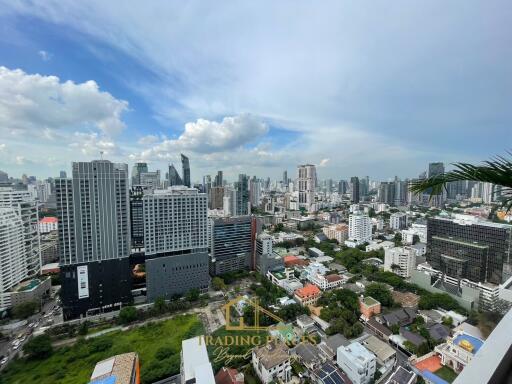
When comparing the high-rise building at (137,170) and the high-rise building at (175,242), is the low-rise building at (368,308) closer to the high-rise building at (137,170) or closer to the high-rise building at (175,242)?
the high-rise building at (175,242)

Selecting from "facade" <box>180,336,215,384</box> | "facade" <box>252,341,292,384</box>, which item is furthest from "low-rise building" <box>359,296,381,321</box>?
"facade" <box>180,336,215,384</box>

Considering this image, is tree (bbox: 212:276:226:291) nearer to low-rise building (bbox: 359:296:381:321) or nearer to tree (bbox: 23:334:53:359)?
low-rise building (bbox: 359:296:381:321)

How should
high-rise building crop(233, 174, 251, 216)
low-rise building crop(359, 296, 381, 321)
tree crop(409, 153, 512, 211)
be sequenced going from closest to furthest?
1. tree crop(409, 153, 512, 211)
2. low-rise building crop(359, 296, 381, 321)
3. high-rise building crop(233, 174, 251, 216)

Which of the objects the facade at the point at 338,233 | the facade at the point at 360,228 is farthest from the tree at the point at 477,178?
the facade at the point at 338,233

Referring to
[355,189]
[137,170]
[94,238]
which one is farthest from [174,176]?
[355,189]

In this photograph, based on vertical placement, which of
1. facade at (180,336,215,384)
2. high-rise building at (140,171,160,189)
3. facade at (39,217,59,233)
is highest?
high-rise building at (140,171,160,189)

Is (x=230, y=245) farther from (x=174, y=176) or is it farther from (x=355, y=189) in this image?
(x=355, y=189)

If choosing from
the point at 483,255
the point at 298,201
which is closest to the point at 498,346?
the point at 483,255

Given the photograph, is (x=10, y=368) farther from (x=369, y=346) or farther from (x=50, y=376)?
(x=369, y=346)
